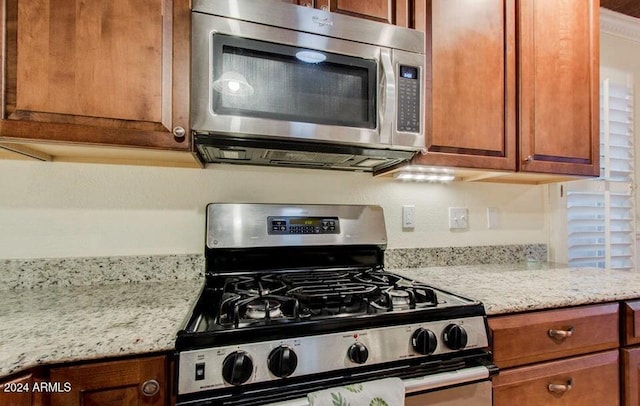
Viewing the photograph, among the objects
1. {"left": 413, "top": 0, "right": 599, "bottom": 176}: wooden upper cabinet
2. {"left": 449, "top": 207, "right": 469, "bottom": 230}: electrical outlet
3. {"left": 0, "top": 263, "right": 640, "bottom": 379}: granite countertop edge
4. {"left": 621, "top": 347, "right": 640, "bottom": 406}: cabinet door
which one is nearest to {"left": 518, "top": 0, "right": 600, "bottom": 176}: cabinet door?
{"left": 413, "top": 0, "right": 599, "bottom": 176}: wooden upper cabinet

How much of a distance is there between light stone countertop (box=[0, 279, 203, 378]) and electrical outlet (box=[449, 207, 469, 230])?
49.7 inches

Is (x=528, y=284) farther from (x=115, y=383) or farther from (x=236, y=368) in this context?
(x=115, y=383)

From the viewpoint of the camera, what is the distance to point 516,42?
136cm

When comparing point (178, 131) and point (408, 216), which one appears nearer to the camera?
point (178, 131)

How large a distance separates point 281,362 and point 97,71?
37.8 inches

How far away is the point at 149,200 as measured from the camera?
1287mm

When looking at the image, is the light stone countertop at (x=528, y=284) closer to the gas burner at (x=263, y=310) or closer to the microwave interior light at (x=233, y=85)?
the gas burner at (x=263, y=310)

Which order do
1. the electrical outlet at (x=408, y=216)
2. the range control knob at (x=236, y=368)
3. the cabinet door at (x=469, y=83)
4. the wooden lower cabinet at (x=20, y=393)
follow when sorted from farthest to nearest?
the electrical outlet at (x=408, y=216), the cabinet door at (x=469, y=83), the range control knob at (x=236, y=368), the wooden lower cabinet at (x=20, y=393)

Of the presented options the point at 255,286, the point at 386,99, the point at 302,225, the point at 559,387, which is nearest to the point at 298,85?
the point at 386,99

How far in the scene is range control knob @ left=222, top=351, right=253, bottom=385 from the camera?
2.34ft

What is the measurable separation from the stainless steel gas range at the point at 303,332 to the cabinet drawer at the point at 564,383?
0.13 meters

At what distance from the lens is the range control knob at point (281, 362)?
2.44 ft

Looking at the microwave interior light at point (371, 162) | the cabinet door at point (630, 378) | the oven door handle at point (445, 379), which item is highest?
the microwave interior light at point (371, 162)

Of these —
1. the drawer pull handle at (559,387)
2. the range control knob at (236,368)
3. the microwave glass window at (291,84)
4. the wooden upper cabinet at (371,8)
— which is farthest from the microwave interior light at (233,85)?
the drawer pull handle at (559,387)
